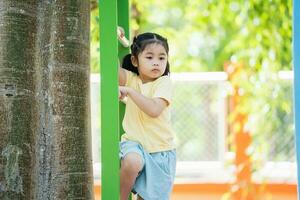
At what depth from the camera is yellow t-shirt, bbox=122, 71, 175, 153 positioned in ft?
8.84

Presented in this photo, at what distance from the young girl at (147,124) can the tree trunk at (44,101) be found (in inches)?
12.0

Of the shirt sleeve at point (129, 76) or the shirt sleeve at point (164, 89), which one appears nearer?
the shirt sleeve at point (164, 89)

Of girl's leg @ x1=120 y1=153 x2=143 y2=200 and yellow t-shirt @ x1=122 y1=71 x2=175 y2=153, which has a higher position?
yellow t-shirt @ x1=122 y1=71 x2=175 y2=153

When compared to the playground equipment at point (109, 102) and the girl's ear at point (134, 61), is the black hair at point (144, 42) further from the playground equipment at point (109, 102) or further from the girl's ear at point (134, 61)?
the playground equipment at point (109, 102)

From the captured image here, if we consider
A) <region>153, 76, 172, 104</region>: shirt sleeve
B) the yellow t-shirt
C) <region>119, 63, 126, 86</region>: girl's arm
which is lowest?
the yellow t-shirt

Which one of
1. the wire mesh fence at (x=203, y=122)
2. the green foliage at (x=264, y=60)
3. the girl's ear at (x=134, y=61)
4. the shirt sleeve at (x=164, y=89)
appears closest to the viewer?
the shirt sleeve at (x=164, y=89)

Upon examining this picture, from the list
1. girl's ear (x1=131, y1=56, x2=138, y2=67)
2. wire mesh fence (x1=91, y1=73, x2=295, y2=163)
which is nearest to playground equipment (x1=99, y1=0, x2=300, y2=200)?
girl's ear (x1=131, y1=56, x2=138, y2=67)

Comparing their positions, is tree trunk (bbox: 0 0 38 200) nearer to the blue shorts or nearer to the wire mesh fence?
the blue shorts

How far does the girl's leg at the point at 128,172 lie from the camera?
2518 millimetres

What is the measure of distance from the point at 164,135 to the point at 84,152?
1.85 feet

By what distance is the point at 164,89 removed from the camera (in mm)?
2703

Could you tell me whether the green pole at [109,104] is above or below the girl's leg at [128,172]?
above

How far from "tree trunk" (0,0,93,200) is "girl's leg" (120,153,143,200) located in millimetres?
254

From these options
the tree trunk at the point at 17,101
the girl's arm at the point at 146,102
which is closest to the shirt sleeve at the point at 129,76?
the girl's arm at the point at 146,102
